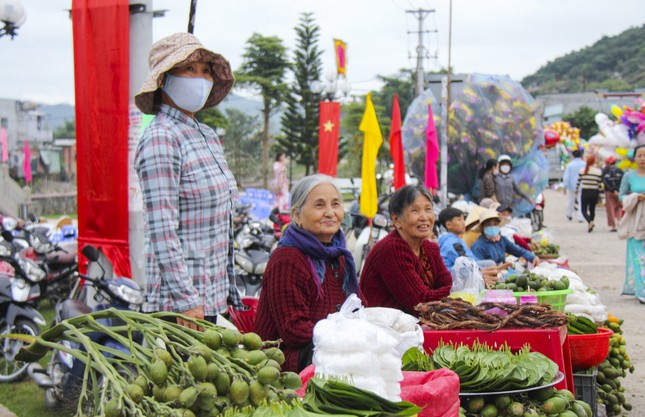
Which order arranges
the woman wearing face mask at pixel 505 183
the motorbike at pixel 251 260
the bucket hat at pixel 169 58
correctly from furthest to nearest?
the woman wearing face mask at pixel 505 183 < the motorbike at pixel 251 260 < the bucket hat at pixel 169 58

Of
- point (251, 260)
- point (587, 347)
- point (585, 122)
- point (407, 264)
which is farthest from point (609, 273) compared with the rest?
point (585, 122)

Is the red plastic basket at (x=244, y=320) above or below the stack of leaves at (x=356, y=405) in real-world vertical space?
below

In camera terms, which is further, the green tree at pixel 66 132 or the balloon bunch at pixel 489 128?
the green tree at pixel 66 132

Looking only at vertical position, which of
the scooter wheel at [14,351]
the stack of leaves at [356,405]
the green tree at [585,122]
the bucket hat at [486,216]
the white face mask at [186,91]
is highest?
the green tree at [585,122]

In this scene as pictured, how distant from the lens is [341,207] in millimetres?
3598

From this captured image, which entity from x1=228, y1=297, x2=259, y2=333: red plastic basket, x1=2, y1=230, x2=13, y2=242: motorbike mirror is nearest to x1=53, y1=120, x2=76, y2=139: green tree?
x1=2, y1=230, x2=13, y2=242: motorbike mirror

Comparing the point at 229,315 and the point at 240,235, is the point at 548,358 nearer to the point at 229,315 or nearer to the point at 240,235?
the point at 229,315

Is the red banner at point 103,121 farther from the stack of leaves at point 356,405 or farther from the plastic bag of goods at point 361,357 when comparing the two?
the stack of leaves at point 356,405

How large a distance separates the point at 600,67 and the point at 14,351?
114 m

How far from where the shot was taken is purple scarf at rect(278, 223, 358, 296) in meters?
3.46

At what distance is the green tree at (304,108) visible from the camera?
41094 mm

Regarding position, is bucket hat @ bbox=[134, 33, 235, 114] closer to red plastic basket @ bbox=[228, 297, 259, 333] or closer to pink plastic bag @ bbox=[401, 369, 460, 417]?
red plastic basket @ bbox=[228, 297, 259, 333]

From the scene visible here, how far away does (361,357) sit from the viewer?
214 centimetres

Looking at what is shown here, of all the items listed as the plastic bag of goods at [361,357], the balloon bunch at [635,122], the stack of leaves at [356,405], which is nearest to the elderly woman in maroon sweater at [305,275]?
the plastic bag of goods at [361,357]
